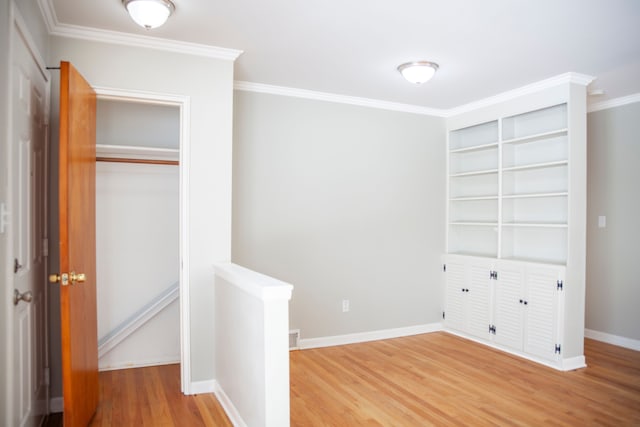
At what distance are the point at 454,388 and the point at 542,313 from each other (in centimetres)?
116

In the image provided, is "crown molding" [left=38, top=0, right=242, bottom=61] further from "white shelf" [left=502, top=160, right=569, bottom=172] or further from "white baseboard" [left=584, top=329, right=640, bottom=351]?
"white baseboard" [left=584, top=329, right=640, bottom=351]

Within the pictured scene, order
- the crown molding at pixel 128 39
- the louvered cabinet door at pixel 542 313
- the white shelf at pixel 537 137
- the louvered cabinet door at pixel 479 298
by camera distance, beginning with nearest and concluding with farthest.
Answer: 1. the crown molding at pixel 128 39
2. the louvered cabinet door at pixel 542 313
3. the white shelf at pixel 537 137
4. the louvered cabinet door at pixel 479 298

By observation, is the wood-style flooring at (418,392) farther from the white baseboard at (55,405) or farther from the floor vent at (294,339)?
the white baseboard at (55,405)

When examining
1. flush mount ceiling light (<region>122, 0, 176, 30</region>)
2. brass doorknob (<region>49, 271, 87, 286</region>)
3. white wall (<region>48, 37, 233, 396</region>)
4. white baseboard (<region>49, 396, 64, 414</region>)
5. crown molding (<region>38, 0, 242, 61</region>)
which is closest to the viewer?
brass doorknob (<region>49, 271, 87, 286</region>)

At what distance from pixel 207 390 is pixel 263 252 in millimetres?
1312

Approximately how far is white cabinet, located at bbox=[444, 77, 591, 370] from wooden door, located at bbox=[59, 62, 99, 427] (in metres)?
3.44

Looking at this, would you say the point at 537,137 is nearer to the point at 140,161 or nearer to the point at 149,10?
the point at 149,10

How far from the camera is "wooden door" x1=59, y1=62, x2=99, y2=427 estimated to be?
2.21 meters

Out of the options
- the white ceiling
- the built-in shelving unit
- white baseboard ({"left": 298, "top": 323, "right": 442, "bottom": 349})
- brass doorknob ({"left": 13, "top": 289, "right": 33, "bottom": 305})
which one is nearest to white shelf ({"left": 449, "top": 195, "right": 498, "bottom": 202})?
the built-in shelving unit

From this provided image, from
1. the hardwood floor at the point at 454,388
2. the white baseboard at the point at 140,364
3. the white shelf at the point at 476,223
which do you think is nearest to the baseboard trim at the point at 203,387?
the hardwood floor at the point at 454,388

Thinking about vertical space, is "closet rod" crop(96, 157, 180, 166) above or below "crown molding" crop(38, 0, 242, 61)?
below

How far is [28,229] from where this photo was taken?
2.26 meters

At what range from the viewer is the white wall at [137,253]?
357cm

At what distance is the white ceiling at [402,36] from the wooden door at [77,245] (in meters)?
0.63
